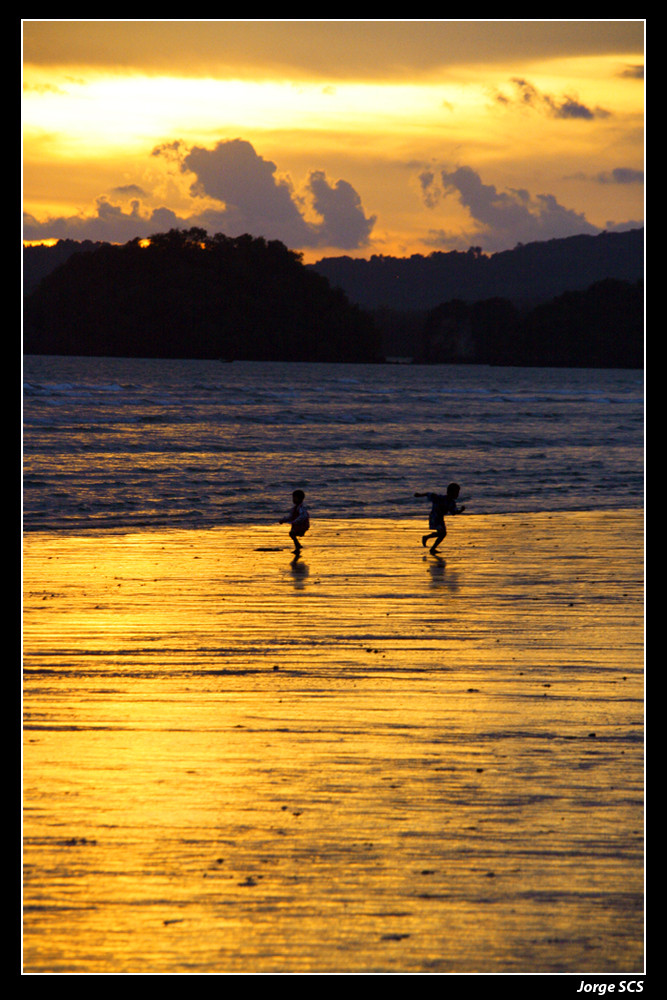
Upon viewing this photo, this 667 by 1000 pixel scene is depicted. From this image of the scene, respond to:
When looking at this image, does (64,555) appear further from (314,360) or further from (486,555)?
(314,360)

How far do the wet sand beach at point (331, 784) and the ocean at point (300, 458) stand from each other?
330 inches

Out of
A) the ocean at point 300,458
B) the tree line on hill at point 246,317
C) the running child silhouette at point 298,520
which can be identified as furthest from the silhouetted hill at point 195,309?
the running child silhouette at point 298,520

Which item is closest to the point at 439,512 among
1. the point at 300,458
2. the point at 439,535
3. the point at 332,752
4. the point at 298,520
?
the point at 439,535

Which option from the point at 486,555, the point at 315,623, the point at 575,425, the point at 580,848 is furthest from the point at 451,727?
the point at 575,425

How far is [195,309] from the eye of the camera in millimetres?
175500

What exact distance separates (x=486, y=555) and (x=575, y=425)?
118ft

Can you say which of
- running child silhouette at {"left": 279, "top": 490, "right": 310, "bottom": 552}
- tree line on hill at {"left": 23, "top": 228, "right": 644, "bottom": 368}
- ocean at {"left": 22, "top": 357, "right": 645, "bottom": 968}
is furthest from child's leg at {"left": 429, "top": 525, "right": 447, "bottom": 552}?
tree line on hill at {"left": 23, "top": 228, "right": 644, "bottom": 368}

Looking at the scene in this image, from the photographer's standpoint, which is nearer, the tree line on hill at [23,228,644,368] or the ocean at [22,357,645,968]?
the ocean at [22,357,645,968]

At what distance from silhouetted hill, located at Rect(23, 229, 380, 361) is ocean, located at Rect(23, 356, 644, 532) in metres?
103

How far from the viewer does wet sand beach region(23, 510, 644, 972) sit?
14.0 feet

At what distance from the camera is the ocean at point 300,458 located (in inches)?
802

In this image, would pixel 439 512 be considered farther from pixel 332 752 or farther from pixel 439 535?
pixel 332 752

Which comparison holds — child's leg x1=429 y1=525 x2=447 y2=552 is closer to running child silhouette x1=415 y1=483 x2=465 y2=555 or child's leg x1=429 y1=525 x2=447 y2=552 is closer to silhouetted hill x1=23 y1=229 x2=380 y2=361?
running child silhouette x1=415 y1=483 x2=465 y2=555

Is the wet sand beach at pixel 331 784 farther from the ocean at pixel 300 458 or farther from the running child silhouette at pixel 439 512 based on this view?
the ocean at pixel 300 458
